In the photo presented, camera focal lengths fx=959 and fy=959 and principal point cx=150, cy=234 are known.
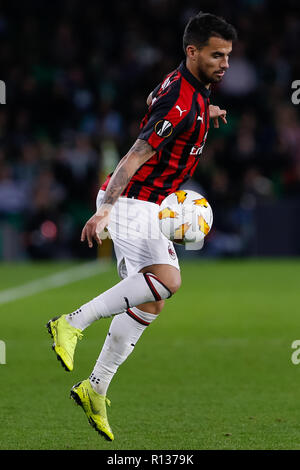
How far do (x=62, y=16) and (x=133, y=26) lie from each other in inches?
78.3

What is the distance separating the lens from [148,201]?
5430 millimetres

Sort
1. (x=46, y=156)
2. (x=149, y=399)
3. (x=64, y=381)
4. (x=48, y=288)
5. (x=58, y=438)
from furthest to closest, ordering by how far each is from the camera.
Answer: (x=46, y=156) → (x=48, y=288) → (x=64, y=381) → (x=149, y=399) → (x=58, y=438)

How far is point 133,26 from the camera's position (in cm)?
1950

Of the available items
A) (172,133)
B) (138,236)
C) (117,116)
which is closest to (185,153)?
(172,133)

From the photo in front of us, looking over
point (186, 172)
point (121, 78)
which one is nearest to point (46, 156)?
point (121, 78)

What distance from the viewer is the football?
5.13 meters

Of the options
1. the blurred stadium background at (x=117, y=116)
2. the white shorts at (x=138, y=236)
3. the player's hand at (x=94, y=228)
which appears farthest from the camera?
the blurred stadium background at (x=117, y=116)

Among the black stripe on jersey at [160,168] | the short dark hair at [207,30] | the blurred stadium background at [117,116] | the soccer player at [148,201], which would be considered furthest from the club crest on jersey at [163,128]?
Answer: the blurred stadium background at [117,116]

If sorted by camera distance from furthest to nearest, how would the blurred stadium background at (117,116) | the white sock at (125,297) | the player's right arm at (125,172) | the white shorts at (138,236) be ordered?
the blurred stadium background at (117,116), the white shorts at (138,236), the white sock at (125,297), the player's right arm at (125,172)

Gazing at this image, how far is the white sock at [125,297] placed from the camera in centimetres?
512

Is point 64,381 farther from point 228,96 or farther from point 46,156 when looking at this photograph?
point 228,96

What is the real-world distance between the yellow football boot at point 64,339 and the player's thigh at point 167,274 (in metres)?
0.50

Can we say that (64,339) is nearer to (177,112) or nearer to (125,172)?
(125,172)

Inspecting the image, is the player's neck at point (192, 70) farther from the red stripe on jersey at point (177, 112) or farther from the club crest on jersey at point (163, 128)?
the club crest on jersey at point (163, 128)
